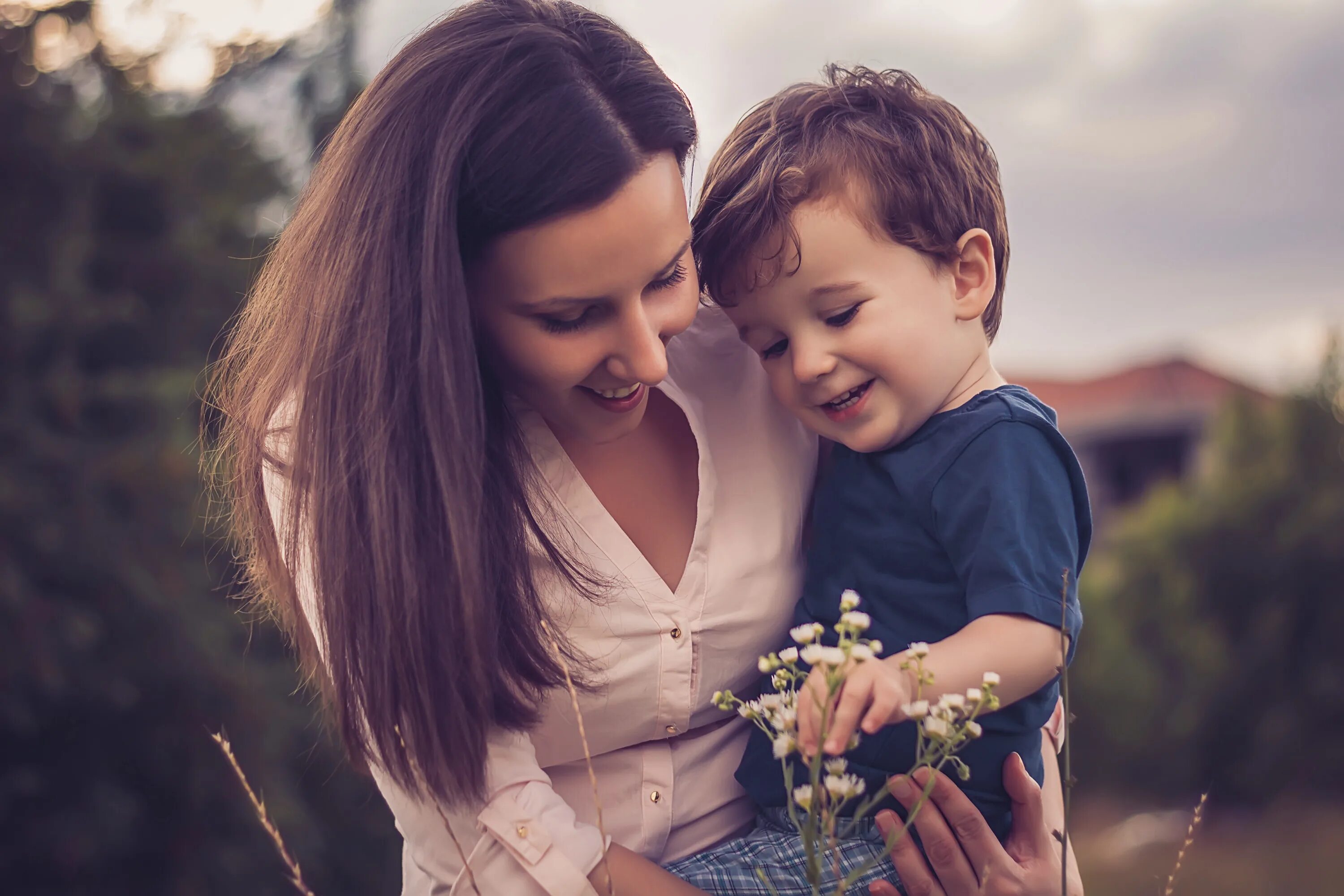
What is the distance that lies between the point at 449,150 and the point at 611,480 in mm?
630

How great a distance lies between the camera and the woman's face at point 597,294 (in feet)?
5.12

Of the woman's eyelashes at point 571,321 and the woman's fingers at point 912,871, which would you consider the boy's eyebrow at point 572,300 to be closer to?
the woman's eyelashes at point 571,321

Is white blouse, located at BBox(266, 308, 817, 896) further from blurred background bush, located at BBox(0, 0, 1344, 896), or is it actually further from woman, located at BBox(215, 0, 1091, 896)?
blurred background bush, located at BBox(0, 0, 1344, 896)

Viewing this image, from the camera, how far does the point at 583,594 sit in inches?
67.5

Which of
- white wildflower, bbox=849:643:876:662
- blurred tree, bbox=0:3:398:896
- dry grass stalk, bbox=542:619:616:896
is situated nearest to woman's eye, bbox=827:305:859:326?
dry grass stalk, bbox=542:619:616:896

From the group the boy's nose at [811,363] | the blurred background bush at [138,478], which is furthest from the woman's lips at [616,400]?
the blurred background bush at [138,478]

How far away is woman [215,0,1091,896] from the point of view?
1.56m

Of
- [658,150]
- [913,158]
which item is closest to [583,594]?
[658,150]

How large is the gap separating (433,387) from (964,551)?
0.78 meters

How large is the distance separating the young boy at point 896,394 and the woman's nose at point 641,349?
0.28 m

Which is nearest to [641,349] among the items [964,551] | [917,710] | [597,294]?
[597,294]

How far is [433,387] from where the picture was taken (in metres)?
1.56

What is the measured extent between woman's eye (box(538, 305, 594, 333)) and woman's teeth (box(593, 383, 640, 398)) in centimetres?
12

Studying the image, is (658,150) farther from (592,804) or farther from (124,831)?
(124,831)
